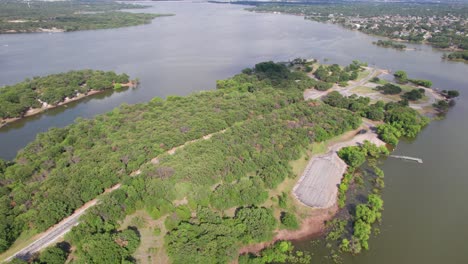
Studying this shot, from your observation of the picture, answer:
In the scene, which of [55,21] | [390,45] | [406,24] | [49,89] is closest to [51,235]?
[49,89]

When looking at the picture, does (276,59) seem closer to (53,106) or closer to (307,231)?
(53,106)

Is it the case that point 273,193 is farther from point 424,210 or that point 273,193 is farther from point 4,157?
point 4,157

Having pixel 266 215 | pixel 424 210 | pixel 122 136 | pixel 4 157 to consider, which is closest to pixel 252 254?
pixel 266 215

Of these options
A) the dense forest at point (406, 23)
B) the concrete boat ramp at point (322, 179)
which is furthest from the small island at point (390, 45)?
the concrete boat ramp at point (322, 179)

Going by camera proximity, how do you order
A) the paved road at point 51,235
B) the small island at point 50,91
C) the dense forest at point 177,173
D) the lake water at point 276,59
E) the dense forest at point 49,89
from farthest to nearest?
the dense forest at point 49,89, the small island at point 50,91, the lake water at point 276,59, the dense forest at point 177,173, the paved road at point 51,235

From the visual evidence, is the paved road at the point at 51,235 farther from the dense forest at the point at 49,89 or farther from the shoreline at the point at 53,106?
the dense forest at the point at 49,89

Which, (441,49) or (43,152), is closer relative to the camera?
(43,152)
